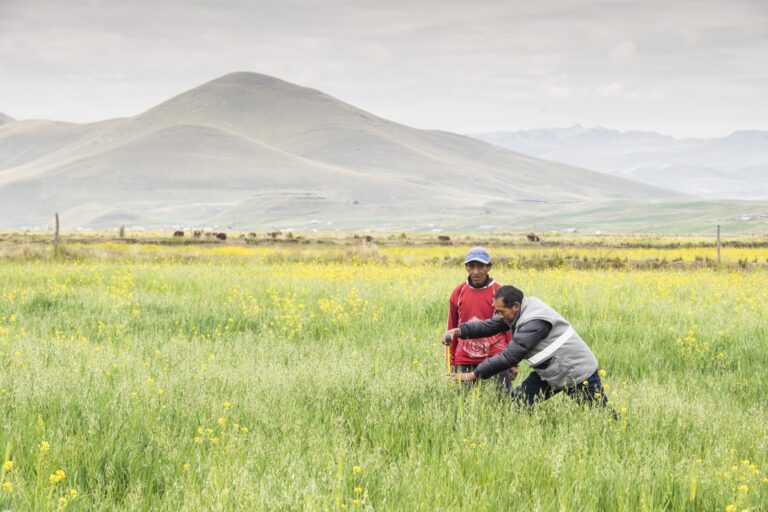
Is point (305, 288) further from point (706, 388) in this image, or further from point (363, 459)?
point (363, 459)

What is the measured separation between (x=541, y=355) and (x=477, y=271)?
1284 millimetres

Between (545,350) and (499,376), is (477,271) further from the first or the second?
(545,350)

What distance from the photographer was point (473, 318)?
24.5 feet

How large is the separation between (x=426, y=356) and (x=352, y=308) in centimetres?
406

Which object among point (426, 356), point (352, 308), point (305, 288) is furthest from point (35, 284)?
point (426, 356)

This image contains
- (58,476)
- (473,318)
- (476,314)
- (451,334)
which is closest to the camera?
(58,476)

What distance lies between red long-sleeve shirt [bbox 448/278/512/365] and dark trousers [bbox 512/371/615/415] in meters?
0.63

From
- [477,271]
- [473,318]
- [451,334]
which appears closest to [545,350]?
[451,334]

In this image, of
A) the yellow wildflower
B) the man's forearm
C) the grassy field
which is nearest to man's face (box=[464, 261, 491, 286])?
the man's forearm

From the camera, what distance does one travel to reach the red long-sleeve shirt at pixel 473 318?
24.4ft

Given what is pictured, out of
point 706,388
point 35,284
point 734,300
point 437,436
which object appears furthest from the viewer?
point 35,284

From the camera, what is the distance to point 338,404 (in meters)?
6.79

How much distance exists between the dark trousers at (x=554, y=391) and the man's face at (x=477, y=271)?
1.16m

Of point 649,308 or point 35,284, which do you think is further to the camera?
point 35,284
